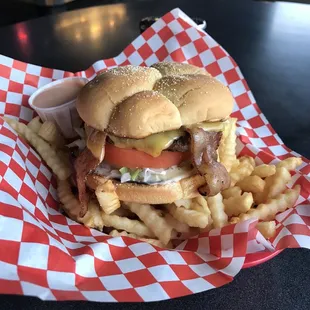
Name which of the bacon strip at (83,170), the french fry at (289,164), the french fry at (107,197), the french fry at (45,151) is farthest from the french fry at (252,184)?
the french fry at (45,151)

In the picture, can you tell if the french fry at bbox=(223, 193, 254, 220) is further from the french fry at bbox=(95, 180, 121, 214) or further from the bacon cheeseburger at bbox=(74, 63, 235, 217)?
the french fry at bbox=(95, 180, 121, 214)

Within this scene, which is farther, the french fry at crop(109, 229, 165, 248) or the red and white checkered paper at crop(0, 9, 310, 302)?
the french fry at crop(109, 229, 165, 248)

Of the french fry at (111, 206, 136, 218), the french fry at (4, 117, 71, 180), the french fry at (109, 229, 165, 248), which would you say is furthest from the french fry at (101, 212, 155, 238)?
the french fry at (4, 117, 71, 180)

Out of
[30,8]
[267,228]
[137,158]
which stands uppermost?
[137,158]

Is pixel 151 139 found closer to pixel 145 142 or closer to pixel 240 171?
pixel 145 142

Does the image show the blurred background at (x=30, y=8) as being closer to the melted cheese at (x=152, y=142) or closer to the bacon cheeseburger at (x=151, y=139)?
the bacon cheeseburger at (x=151, y=139)

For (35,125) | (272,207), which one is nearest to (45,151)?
(35,125)

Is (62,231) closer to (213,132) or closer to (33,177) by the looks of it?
(33,177)
